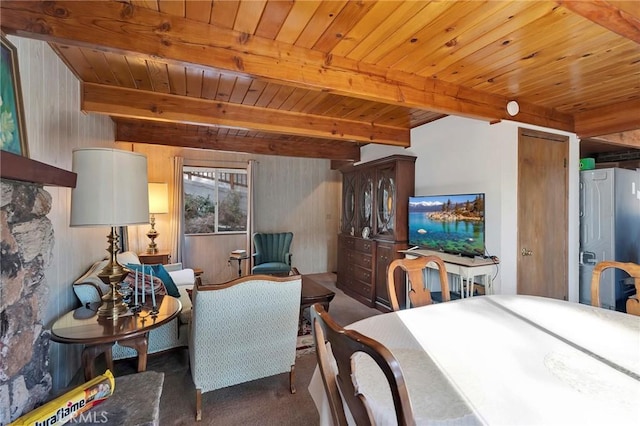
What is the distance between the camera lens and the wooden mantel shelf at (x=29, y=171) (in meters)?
1.02

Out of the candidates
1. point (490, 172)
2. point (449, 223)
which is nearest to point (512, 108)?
point (490, 172)

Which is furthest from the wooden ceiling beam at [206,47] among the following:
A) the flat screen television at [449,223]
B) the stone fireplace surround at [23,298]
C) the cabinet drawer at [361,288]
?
the cabinet drawer at [361,288]

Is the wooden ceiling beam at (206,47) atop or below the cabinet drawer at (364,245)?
atop

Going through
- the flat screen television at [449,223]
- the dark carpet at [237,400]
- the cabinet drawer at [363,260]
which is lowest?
the dark carpet at [237,400]

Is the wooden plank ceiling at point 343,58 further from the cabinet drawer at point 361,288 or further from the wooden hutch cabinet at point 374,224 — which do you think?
the cabinet drawer at point 361,288

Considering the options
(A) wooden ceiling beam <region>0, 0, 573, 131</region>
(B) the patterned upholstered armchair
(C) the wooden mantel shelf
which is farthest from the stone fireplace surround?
(A) wooden ceiling beam <region>0, 0, 573, 131</region>

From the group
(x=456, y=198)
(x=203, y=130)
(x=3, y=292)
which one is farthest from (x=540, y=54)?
(x=203, y=130)

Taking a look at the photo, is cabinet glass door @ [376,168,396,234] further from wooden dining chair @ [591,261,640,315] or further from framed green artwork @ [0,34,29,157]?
framed green artwork @ [0,34,29,157]

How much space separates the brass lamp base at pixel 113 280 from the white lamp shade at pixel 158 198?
265cm

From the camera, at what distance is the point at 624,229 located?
3.36 meters

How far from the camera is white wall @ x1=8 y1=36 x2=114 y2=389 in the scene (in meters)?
1.67

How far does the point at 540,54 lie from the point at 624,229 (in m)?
2.74

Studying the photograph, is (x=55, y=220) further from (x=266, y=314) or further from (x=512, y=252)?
(x=512, y=252)

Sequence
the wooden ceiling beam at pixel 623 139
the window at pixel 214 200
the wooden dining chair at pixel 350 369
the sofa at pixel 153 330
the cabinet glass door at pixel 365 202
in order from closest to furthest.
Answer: the wooden dining chair at pixel 350 369 → the sofa at pixel 153 330 → the wooden ceiling beam at pixel 623 139 → the cabinet glass door at pixel 365 202 → the window at pixel 214 200
